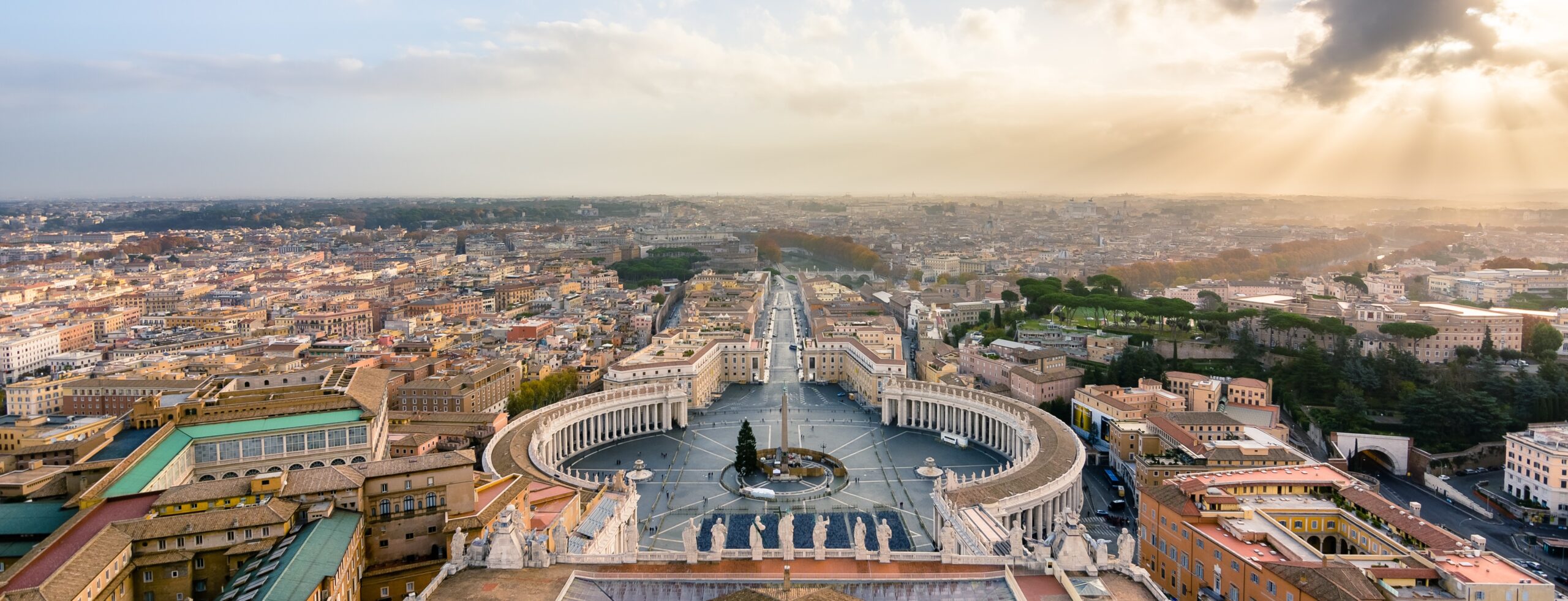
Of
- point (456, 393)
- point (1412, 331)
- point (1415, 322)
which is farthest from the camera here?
point (1415, 322)

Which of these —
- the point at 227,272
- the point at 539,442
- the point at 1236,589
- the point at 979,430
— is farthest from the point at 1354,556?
the point at 227,272

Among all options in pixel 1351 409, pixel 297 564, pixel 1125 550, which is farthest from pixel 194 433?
pixel 1351 409

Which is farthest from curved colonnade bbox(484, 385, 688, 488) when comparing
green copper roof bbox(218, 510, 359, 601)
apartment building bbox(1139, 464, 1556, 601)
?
apartment building bbox(1139, 464, 1556, 601)

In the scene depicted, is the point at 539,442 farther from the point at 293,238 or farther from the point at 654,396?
the point at 293,238

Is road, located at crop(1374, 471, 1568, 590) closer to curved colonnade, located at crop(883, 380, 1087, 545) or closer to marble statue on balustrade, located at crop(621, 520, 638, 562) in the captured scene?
curved colonnade, located at crop(883, 380, 1087, 545)

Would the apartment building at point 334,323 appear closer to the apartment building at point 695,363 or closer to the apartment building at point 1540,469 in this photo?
the apartment building at point 695,363

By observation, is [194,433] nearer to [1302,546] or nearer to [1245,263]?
[1302,546]
